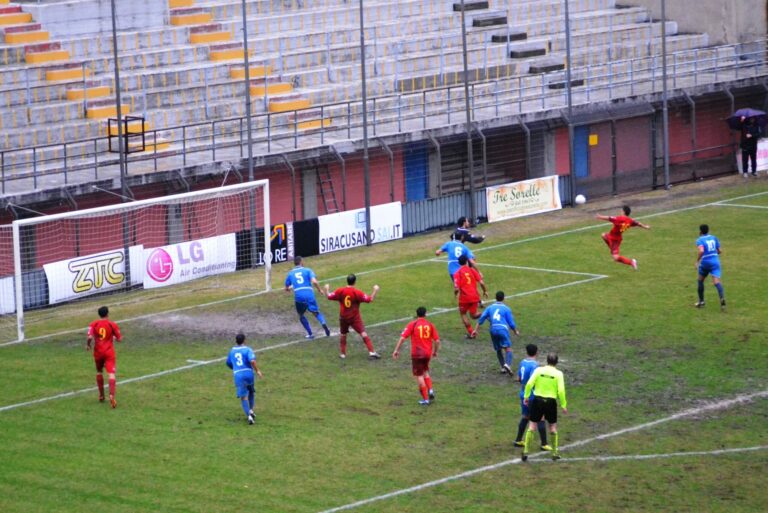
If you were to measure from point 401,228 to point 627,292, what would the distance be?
11.2m

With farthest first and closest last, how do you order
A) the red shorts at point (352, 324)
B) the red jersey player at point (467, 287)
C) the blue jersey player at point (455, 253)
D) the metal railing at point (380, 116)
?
1. the metal railing at point (380, 116)
2. the blue jersey player at point (455, 253)
3. the red jersey player at point (467, 287)
4. the red shorts at point (352, 324)

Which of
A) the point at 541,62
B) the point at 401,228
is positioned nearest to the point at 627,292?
the point at 401,228

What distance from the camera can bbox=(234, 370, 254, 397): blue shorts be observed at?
952 inches

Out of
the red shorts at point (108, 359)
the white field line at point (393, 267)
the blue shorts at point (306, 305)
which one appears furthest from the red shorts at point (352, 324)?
the white field line at point (393, 267)

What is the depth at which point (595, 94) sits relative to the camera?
171 feet

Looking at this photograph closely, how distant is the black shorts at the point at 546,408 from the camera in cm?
2181

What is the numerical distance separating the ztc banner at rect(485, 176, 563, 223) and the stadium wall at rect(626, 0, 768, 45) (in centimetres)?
1532

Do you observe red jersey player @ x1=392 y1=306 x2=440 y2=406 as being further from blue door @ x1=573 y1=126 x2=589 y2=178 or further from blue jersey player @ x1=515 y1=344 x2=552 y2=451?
blue door @ x1=573 y1=126 x2=589 y2=178

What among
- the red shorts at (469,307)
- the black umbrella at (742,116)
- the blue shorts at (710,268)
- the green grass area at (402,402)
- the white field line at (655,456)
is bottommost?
the white field line at (655,456)

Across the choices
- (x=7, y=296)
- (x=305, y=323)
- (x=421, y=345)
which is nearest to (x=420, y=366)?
(x=421, y=345)

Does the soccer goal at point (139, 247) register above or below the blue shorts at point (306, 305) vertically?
above

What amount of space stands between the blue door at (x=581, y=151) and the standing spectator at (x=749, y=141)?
5.62m

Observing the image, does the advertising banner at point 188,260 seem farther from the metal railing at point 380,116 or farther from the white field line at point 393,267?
the metal railing at point 380,116

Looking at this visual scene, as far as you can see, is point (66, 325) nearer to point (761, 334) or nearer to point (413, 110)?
point (761, 334)
